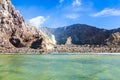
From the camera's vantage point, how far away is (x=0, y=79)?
58875mm

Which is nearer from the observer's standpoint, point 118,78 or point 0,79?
point 0,79

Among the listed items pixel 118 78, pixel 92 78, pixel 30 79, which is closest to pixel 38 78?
pixel 30 79

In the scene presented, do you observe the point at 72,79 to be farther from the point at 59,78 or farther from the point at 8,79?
the point at 8,79

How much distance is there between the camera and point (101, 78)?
62.6 m

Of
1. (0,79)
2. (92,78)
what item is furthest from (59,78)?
(0,79)

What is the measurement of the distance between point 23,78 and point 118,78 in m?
18.8

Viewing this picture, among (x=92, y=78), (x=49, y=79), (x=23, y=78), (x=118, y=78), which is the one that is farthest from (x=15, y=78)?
(x=118, y=78)

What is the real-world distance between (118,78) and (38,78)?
Answer: 52.2ft

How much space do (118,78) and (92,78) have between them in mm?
5364

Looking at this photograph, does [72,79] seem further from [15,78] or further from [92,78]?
[15,78]

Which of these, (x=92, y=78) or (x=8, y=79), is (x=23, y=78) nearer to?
(x=8, y=79)

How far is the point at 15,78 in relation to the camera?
6144 cm

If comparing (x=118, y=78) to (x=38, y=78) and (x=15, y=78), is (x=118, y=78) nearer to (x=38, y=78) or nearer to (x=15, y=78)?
(x=38, y=78)

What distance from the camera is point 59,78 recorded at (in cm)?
6175
